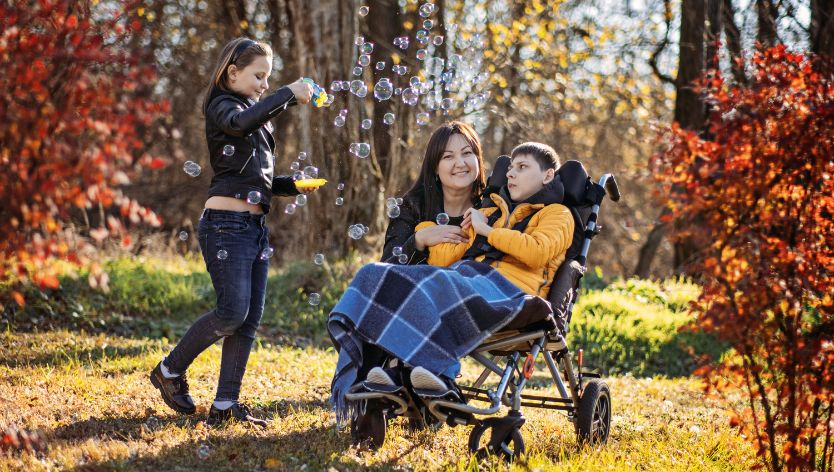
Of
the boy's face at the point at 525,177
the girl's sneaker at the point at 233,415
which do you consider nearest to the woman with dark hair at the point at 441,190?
the boy's face at the point at 525,177

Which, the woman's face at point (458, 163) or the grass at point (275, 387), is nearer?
the grass at point (275, 387)

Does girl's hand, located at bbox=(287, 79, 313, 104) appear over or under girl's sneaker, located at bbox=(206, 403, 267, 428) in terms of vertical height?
over

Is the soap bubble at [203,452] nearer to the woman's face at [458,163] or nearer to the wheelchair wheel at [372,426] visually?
the wheelchair wheel at [372,426]

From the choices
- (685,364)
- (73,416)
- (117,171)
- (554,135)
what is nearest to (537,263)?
(117,171)

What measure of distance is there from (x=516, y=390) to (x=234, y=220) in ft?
4.94

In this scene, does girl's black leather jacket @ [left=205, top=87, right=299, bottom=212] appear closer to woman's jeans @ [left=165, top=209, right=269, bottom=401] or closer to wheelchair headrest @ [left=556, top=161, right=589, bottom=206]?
woman's jeans @ [left=165, top=209, right=269, bottom=401]

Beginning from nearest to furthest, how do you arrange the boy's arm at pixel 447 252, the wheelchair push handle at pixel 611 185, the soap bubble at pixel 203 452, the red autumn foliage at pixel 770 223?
1. the red autumn foliage at pixel 770 223
2. the soap bubble at pixel 203 452
3. the boy's arm at pixel 447 252
4. the wheelchair push handle at pixel 611 185

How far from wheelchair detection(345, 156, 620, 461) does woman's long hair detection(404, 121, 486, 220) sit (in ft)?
0.51

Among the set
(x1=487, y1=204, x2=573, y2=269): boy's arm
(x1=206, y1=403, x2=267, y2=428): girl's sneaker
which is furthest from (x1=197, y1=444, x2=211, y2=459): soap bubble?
(x1=487, y1=204, x2=573, y2=269): boy's arm

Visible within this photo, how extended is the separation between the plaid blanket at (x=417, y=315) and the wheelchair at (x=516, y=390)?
113 millimetres

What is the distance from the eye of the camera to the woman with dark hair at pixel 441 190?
4203 millimetres

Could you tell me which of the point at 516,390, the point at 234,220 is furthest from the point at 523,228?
the point at 234,220

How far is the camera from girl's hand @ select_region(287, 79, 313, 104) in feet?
12.7

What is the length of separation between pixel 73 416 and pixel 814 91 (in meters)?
3.47
